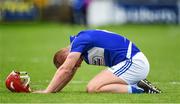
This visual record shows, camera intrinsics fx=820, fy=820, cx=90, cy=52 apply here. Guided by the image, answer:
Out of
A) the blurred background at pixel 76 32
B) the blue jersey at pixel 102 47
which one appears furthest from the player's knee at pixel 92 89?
the blue jersey at pixel 102 47

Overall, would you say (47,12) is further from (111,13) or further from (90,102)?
(90,102)

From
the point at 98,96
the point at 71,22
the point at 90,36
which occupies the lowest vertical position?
the point at 71,22

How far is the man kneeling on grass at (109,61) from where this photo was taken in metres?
13.2

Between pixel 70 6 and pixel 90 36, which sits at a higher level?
pixel 90 36

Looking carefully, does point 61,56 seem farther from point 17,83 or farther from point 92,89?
point 17,83

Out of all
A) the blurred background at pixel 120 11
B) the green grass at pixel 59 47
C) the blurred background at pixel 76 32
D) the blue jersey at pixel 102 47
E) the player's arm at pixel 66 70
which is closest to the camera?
the green grass at pixel 59 47

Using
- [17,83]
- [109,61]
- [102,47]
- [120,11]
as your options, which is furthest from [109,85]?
[120,11]

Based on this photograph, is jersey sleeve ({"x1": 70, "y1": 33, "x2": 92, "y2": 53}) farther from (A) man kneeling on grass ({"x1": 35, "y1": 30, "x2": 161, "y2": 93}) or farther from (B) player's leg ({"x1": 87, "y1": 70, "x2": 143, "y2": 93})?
(B) player's leg ({"x1": 87, "y1": 70, "x2": 143, "y2": 93})

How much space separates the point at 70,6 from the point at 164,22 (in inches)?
246

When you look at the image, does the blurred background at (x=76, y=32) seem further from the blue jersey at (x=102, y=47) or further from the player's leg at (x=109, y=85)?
the blue jersey at (x=102, y=47)

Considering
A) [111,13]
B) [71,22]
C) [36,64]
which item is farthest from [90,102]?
[71,22]

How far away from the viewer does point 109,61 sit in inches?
528

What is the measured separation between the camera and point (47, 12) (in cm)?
4462

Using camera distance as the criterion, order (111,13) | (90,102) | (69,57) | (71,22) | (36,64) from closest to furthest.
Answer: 1. (90,102)
2. (69,57)
3. (36,64)
4. (111,13)
5. (71,22)
